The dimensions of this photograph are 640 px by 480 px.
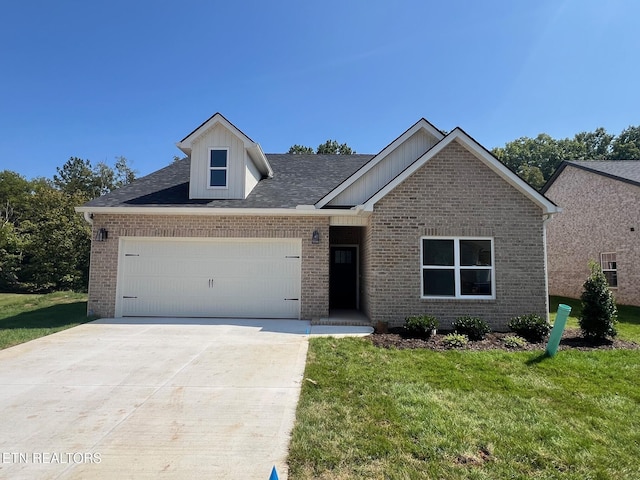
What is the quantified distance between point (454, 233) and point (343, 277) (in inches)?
199

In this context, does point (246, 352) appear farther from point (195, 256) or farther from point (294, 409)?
point (195, 256)

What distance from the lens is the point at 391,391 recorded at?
4.96 m

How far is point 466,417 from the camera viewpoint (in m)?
4.21

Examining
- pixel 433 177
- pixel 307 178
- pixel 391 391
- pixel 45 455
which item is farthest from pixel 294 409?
pixel 307 178

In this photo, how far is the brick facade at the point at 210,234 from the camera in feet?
34.1

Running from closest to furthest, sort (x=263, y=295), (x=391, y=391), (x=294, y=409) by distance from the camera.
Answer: (x=294, y=409), (x=391, y=391), (x=263, y=295)

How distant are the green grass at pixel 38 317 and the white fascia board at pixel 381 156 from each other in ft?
24.5

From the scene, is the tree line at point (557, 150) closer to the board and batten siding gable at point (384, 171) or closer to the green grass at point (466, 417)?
the board and batten siding gable at point (384, 171)

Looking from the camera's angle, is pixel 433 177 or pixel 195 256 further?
pixel 195 256

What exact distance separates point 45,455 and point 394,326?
737 centimetres

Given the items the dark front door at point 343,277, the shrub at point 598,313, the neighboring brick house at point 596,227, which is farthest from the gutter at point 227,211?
the neighboring brick house at point 596,227

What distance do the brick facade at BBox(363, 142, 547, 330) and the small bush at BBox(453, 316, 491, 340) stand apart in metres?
0.76

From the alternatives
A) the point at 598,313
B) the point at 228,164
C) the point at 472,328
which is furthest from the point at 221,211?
the point at 598,313

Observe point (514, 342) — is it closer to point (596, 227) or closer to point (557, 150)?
point (596, 227)
